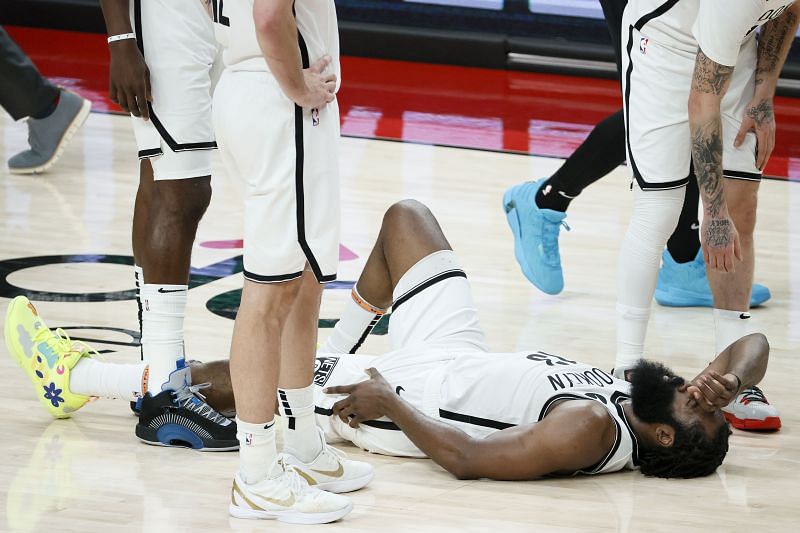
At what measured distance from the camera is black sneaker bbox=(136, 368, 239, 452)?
3.21 meters

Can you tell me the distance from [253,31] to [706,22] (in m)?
1.21

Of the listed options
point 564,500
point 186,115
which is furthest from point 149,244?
point 564,500

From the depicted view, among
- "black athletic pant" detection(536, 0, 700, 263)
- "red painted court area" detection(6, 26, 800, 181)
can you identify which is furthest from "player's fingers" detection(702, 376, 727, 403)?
"red painted court area" detection(6, 26, 800, 181)

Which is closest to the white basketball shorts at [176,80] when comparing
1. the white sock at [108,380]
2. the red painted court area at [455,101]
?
the white sock at [108,380]

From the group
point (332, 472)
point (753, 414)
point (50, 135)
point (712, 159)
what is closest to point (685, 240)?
point (753, 414)

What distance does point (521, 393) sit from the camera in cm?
311

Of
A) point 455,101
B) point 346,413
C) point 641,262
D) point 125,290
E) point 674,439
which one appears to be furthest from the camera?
point 455,101

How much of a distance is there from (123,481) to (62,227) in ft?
8.46

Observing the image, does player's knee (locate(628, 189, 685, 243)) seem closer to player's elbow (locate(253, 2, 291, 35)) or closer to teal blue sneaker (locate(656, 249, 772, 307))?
teal blue sneaker (locate(656, 249, 772, 307))

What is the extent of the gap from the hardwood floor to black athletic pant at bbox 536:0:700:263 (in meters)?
0.26

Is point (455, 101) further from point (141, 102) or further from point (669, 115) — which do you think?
point (141, 102)

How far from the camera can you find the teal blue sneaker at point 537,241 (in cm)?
480

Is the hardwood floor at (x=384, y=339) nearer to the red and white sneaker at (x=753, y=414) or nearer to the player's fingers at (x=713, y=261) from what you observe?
the red and white sneaker at (x=753, y=414)

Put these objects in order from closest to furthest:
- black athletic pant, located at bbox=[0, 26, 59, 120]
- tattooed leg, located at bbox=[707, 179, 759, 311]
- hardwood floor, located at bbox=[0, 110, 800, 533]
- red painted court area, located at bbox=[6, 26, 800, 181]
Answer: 1. hardwood floor, located at bbox=[0, 110, 800, 533]
2. tattooed leg, located at bbox=[707, 179, 759, 311]
3. black athletic pant, located at bbox=[0, 26, 59, 120]
4. red painted court area, located at bbox=[6, 26, 800, 181]
